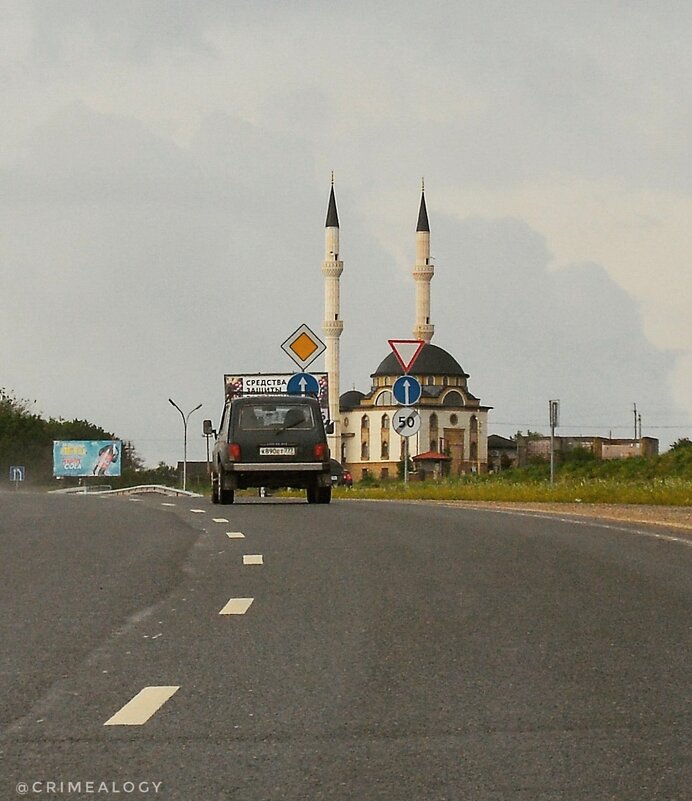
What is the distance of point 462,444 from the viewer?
17500 cm

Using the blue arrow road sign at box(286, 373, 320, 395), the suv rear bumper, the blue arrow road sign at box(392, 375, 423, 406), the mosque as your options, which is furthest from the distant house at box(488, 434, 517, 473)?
the suv rear bumper

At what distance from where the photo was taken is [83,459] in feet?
520

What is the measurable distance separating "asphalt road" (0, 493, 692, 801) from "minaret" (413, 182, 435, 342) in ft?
432

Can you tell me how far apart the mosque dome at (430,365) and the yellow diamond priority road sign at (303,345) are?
408ft

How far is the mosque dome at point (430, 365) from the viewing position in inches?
6836

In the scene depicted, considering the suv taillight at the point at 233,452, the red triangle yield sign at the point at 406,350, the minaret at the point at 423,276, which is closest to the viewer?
the suv taillight at the point at 233,452

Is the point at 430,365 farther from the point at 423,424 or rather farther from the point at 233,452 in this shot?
the point at 233,452

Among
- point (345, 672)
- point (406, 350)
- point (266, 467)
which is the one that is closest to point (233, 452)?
point (266, 467)

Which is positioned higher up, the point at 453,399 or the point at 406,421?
the point at 453,399

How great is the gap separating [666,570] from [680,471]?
51.4m

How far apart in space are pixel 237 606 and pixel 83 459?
14819cm

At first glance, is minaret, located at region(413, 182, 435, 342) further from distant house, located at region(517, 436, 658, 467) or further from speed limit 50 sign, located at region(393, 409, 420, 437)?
speed limit 50 sign, located at region(393, 409, 420, 437)

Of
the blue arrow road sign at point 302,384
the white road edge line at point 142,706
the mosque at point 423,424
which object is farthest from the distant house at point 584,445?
the white road edge line at point 142,706

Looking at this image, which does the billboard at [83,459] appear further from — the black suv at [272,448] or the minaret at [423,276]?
the black suv at [272,448]
